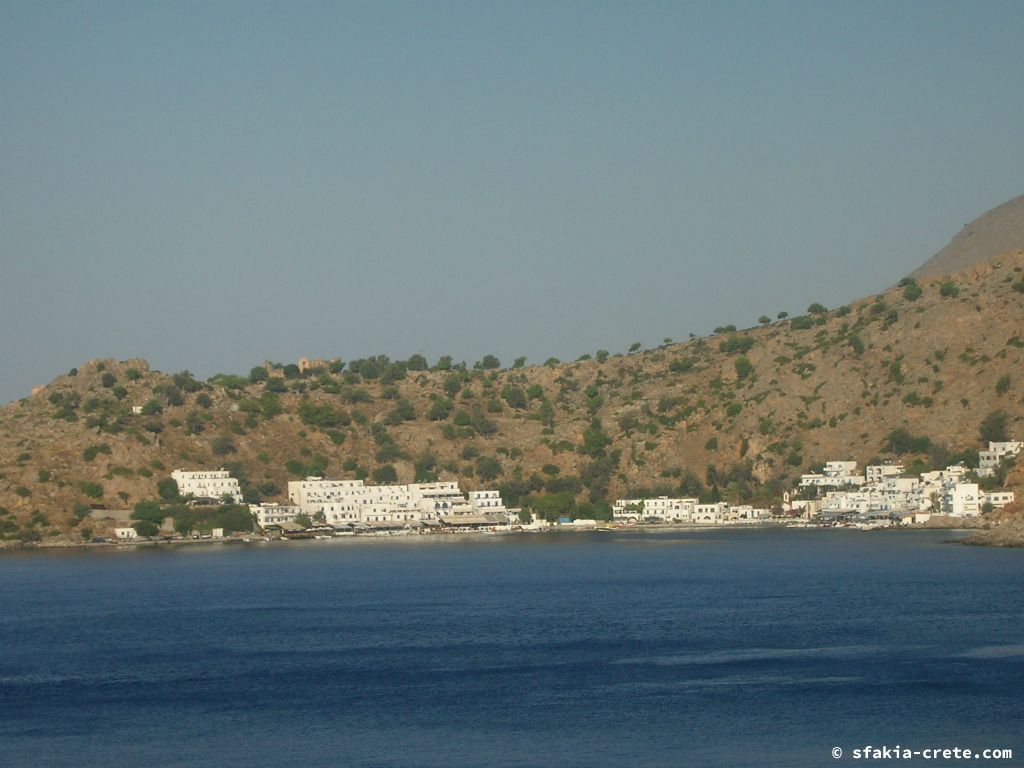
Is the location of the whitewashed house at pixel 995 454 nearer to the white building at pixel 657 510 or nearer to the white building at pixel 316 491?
the white building at pixel 657 510

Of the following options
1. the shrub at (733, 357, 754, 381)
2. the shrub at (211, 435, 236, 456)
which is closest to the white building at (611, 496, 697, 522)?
the shrub at (733, 357, 754, 381)

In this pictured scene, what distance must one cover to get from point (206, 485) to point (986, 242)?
356 ft

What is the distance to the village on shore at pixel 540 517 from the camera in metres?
115

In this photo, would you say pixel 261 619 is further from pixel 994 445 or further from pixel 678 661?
pixel 994 445

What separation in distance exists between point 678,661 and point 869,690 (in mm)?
7172

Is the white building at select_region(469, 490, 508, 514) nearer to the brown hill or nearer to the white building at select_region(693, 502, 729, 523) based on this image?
the white building at select_region(693, 502, 729, 523)

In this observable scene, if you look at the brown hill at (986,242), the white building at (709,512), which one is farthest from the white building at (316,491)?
the brown hill at (986,242)

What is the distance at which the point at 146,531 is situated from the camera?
115250 mm

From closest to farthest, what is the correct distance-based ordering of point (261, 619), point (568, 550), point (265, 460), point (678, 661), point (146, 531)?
point (678, 661)
point (261, 619)
point (568, 550)
point (146, 531)
point (265, 460)

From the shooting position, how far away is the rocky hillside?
401 feet

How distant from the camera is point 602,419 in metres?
145

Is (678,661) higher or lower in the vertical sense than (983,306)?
lower

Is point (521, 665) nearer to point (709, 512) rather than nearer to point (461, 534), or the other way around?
point (461, 534)

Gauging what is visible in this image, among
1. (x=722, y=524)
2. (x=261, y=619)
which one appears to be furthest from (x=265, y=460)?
(x=261, y=619)
